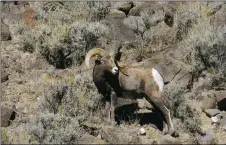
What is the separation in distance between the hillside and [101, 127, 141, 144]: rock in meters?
0.02

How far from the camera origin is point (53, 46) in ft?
42.8

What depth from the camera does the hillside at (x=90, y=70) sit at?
9.73 meters

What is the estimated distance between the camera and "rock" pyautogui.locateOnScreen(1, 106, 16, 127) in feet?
32.4

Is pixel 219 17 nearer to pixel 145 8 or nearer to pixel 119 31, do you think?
pixel 145 8

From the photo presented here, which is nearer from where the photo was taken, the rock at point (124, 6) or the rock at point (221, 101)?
the rock at point (221, 101)

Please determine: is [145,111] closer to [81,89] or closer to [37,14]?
[81,89]

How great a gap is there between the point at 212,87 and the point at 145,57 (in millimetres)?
1772

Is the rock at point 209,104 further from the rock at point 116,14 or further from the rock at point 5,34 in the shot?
the rock at point 5,34

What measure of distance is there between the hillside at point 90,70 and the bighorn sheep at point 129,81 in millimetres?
425

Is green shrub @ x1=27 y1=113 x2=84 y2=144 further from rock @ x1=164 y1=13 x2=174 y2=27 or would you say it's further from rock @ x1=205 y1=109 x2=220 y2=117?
rock @ x1=164 y1=13 x2=174 y2=27

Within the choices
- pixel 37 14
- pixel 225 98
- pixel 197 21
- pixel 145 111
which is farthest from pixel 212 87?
pixel 37 14

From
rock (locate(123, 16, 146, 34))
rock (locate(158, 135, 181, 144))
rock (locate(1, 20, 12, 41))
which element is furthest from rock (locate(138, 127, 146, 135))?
rock (locate(1, 20, 12, 41))

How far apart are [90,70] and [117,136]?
Answer: 299cm

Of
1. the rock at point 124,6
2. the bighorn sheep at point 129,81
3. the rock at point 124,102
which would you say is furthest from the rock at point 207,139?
the rock at point 124,6
